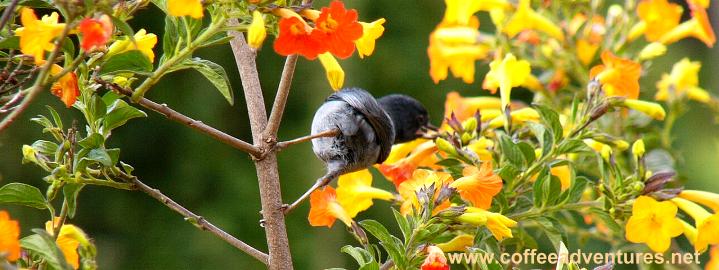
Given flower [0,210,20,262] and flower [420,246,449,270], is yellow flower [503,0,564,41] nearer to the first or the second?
flower [420,246,449,270]

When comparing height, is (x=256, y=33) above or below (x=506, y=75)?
above

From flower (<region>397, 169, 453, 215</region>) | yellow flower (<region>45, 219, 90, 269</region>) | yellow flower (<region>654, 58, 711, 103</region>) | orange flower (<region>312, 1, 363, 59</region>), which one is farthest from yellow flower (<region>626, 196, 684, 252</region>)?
yellow flower (<region>654, 58, 711, 103</region>)

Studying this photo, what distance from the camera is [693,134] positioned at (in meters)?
3.80

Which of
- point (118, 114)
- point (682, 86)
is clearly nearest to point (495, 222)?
point (118, 114)

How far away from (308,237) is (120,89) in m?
2.66

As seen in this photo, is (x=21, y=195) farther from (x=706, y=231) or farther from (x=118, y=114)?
(x=706, y=231)

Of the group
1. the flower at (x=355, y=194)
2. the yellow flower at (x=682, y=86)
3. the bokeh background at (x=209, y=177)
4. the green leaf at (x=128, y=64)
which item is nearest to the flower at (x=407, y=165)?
the flower at (x=355, y=194)

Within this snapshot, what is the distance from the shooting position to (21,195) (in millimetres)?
1117

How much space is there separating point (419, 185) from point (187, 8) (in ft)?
1.49

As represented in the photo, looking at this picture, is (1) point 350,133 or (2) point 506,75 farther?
(2) point 506,75

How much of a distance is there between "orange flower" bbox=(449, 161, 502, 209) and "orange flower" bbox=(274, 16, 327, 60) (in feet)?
1.16

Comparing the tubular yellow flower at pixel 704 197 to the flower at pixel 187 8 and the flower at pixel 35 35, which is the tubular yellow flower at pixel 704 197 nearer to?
the flower at pixel 187 8


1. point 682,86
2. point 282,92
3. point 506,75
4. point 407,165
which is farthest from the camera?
point 682,86

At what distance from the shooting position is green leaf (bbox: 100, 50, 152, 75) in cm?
106
